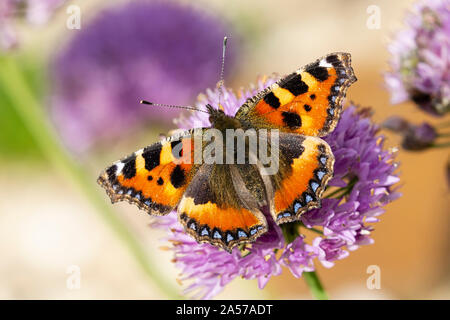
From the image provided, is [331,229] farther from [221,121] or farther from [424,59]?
[424,59]

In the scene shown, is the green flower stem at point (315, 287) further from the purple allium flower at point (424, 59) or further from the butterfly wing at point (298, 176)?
the purple allium flower at point (424, 59)

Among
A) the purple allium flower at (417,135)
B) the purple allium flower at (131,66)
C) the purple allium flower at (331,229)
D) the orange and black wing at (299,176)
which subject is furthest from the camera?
the purple allium flower at (131,66)

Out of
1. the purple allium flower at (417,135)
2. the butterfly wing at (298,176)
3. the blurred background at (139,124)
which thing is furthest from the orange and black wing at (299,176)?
the purple allium flower at (417,135)

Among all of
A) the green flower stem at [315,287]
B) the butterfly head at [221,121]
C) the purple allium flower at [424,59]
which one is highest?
the purple allium flower at [424,59]

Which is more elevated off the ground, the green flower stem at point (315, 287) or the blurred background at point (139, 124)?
the blurred background at point (139, 124)

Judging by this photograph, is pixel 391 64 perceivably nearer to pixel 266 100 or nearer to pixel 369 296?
pixel 266 100

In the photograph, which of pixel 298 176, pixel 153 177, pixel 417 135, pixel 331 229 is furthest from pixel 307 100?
pixel 417 135
